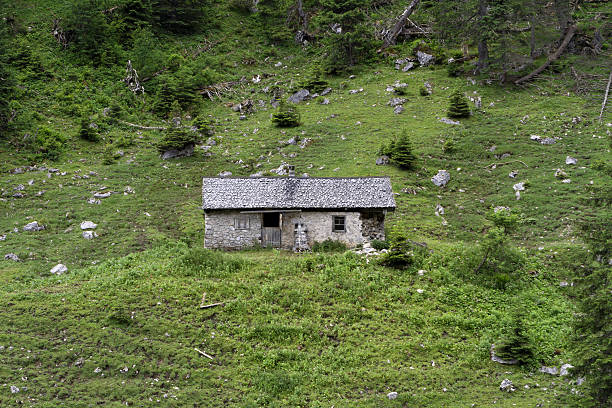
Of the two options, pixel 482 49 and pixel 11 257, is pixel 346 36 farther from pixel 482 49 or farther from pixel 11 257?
pixel 11 257

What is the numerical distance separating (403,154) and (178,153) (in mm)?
17258

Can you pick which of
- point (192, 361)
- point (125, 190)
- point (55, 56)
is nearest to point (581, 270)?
point (192, 361)

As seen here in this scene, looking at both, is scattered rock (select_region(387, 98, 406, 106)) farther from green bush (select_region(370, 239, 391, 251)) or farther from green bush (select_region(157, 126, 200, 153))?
green bush (select_region(370, 239, 391, 251))

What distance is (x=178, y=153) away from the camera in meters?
38.8

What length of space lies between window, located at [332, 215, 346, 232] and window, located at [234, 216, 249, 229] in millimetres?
4961

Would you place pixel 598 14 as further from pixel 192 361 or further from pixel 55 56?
pixel 55 56

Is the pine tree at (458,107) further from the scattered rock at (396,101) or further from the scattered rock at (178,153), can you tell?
the scattered rock at (178,153)

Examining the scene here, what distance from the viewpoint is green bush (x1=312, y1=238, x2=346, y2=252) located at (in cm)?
2738

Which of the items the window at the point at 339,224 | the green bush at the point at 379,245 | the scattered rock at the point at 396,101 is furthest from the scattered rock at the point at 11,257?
the scattered rock at the point at 396,101

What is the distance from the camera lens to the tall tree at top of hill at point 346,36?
164ft

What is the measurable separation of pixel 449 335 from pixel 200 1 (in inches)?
2065

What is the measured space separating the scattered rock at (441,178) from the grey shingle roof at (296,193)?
21.3ft

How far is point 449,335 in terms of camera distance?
20.3m

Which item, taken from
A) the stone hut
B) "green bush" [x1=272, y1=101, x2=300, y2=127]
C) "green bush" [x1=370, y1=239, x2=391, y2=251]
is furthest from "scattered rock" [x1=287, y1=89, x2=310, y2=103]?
"green bush" [x1=370, y1=239, x2=391, y2=251]
